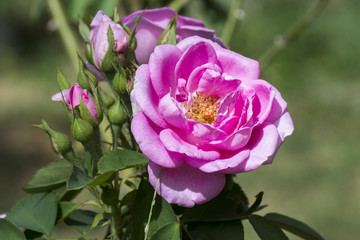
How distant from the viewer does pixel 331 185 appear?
3.14 metres

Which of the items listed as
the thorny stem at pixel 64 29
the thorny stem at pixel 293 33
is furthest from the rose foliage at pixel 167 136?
the thorny stem at pixel 293 33

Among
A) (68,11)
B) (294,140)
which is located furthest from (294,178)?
(68,11)

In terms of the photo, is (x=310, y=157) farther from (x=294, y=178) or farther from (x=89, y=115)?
(x=89, y=115)

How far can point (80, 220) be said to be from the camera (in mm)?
662

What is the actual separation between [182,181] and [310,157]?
3.11 metres

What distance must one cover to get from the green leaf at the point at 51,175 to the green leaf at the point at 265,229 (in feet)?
0.80

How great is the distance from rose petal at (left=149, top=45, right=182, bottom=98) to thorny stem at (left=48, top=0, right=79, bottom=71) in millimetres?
711

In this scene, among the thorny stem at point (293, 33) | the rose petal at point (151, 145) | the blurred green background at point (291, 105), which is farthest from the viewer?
the blurred green background at point (291, 105)

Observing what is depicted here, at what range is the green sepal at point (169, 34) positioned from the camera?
60cm

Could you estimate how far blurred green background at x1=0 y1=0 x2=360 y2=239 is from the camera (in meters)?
2.80

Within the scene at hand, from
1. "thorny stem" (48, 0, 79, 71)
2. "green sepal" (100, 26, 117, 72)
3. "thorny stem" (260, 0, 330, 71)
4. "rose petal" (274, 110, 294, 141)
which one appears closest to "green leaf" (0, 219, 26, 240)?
"green sepal" (100, 26, 117, 72)

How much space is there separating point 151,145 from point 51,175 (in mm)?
200

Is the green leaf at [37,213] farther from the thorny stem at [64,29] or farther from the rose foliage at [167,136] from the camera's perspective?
the thorny stem at [64,29]

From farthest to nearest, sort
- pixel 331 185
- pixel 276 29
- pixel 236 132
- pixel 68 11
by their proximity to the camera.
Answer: pixel 276 29, pixel 331 185, pixel 68 11, pixel 236 132
